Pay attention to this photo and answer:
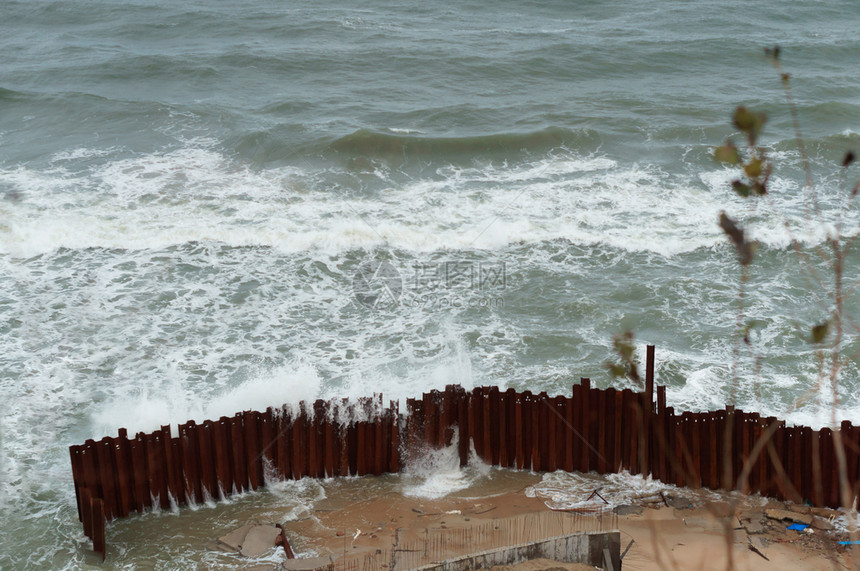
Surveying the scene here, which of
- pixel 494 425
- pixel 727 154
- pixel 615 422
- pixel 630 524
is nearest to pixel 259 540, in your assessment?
pixel 494 425

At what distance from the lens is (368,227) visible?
2325cm

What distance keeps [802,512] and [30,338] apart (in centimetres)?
1400

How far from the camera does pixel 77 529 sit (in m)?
12.3

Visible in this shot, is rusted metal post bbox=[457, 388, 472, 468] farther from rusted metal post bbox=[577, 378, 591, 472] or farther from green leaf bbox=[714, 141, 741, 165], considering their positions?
green leaf bbox=[714, 141, 741, 165]

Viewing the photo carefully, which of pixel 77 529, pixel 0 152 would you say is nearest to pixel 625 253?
pixel 77 529

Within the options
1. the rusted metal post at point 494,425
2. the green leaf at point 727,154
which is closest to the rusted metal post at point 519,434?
the rusted metal post at point 494,425

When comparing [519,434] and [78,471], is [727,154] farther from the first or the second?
[78,471]

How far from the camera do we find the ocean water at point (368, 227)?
15.8 metres

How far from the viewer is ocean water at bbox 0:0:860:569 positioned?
52.0 ft

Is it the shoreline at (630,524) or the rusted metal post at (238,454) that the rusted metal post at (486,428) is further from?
the rusted metal post at (238,454)

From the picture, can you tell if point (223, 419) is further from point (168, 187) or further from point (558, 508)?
point (168, 187)

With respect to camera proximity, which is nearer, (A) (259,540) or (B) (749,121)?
(B) (749,121)

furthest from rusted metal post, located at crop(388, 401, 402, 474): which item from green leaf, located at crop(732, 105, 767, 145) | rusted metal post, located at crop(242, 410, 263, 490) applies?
green leaf, located at crop(732, 105, 767, 145)

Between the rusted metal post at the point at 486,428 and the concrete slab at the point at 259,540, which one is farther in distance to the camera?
the rusted metal post at the point at 486,428
